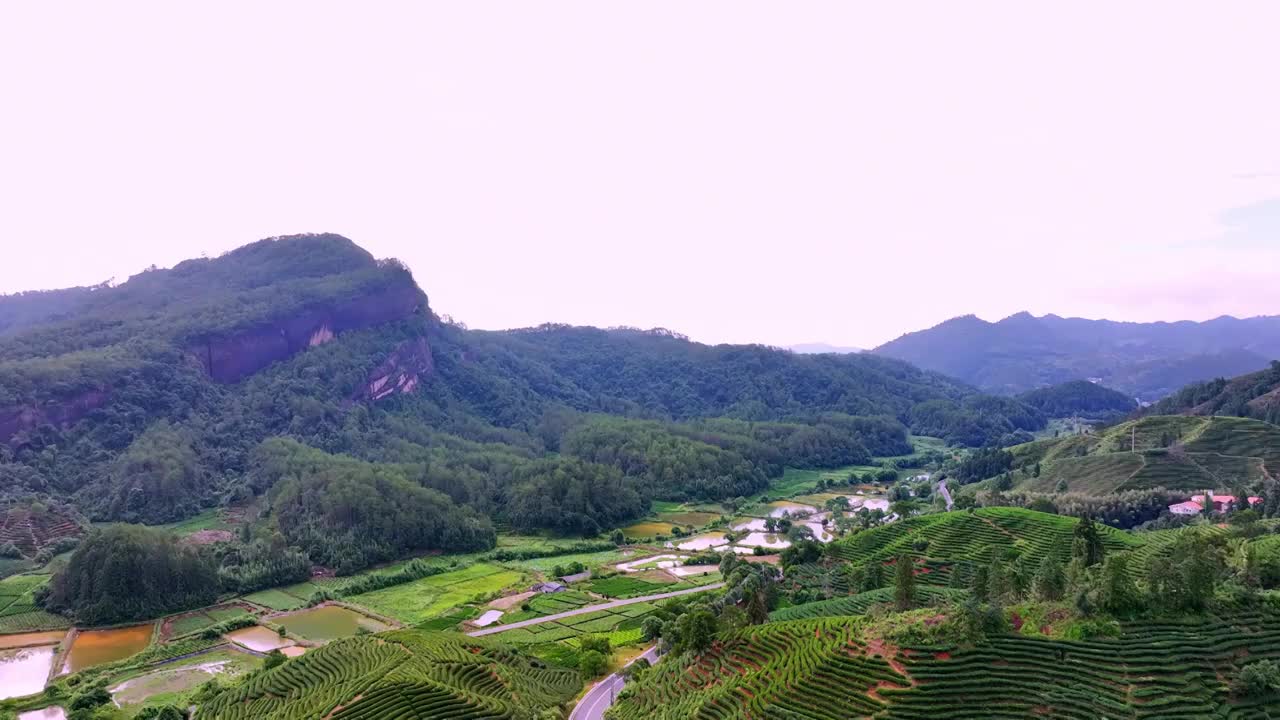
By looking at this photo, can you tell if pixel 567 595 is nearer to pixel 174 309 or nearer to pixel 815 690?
pixel 815 690

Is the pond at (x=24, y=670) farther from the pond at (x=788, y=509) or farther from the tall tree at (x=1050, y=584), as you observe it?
the pond at (x=788, y=509)

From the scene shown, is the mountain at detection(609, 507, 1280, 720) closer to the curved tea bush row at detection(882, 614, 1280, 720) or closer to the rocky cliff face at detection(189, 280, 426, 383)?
the curved tea bush row at detection(882, 614, 1280, 720)

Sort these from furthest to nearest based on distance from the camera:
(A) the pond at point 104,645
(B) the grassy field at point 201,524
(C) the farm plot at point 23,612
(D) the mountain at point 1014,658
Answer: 1. (B) the grassy field at point 201,524
2. (C) the farm plot at point 23,612
3. (A) the pond at point 104,645
4. (D) the mountain at point 1014,658

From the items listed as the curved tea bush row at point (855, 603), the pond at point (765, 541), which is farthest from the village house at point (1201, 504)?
the pond at point (765, 541)

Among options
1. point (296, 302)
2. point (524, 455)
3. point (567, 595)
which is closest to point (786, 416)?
point (524, 455)

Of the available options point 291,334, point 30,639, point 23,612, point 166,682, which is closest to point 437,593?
point 166,682

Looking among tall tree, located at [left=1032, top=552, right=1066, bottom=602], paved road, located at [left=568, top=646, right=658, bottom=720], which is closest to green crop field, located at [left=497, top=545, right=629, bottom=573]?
paved road, located at [left=568, top=646, right=658, bottom=720]

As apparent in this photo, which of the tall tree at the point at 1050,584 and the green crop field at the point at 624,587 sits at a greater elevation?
the tall tree at the point at 1050,584
